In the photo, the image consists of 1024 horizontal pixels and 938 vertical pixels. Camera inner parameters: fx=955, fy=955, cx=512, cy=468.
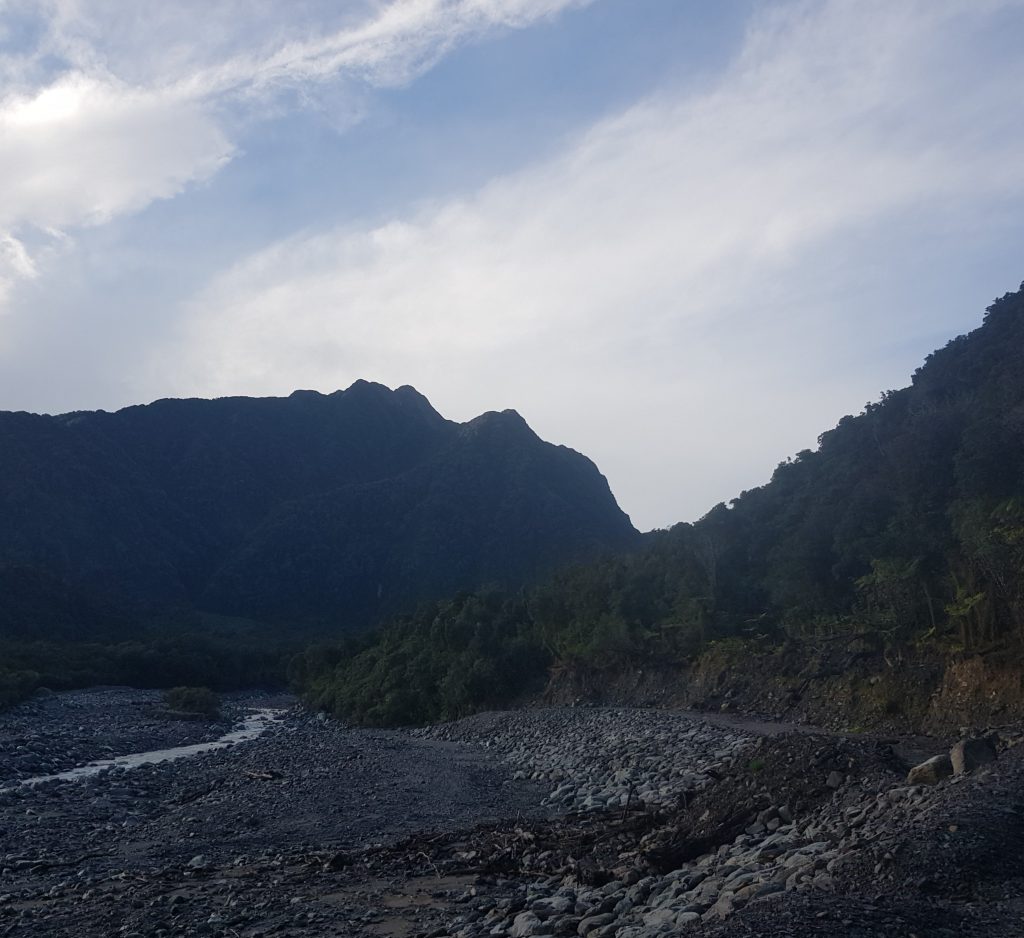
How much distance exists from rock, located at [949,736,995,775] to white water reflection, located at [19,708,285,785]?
20392 millimetres

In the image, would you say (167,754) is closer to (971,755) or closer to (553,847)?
(553,847)

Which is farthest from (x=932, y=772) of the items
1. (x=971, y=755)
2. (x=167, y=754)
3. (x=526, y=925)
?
(x=167, y=754)

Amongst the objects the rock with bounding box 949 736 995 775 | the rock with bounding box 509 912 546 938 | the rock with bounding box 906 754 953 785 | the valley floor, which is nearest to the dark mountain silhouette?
the valley floor

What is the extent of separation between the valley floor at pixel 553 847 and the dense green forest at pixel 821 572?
479 cm

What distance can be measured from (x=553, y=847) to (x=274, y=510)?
134937mm

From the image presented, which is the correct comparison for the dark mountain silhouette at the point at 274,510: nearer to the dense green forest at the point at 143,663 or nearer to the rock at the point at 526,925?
the dense green forest at the point at 143,663

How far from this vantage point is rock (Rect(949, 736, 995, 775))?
397 inches

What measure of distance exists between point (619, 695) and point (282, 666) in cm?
4692

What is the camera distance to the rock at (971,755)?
1007cm

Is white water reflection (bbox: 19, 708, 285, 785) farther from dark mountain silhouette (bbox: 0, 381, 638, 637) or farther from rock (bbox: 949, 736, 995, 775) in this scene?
dark mountain silhouette (bbox: 0, 381, 638, 637)

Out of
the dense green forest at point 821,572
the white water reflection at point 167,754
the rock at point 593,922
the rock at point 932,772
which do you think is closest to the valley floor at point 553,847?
the rock at point 593,922

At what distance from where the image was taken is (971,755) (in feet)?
33.4

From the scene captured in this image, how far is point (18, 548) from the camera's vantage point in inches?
4053

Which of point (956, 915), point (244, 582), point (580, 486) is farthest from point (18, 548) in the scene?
point (956, 915)
